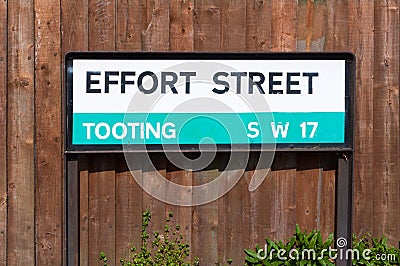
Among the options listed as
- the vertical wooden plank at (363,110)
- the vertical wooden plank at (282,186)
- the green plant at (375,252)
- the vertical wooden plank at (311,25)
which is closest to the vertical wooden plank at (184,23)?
the vertical wooden plank at (311,25)

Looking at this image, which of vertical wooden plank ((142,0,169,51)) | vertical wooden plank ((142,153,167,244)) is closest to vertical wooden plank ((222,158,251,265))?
vertical wooden plank ((142,153,167,244))

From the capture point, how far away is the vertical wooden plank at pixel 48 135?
160 inches

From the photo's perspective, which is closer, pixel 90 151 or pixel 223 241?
pixel 90 151

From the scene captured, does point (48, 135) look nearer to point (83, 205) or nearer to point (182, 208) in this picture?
point (83, 205)

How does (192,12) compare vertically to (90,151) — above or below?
above

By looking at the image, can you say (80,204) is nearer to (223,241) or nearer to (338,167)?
(223,241)

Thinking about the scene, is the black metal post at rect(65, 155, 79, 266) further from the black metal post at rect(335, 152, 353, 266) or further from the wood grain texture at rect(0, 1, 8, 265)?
the black metal post at rect(335, 152, 353, 266)

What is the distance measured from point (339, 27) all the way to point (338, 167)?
3.27 feet

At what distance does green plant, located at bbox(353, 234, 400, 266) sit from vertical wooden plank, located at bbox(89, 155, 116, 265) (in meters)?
1.77

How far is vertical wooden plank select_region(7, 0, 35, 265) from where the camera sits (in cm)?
405

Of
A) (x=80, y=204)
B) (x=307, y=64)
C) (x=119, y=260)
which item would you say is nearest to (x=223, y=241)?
(x=119, y=260)

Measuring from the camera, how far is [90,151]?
12.8 ft

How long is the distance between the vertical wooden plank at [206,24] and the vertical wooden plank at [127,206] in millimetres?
1000

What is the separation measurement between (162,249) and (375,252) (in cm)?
154
